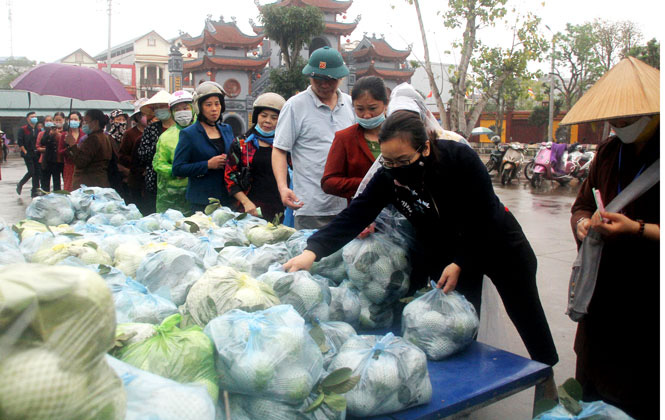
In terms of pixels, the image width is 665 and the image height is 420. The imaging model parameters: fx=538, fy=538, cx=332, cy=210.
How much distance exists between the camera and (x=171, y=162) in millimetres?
4258

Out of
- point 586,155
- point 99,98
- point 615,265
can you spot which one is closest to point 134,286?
point 615,265

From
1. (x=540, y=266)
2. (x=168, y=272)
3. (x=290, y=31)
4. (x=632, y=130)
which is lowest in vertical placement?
(x=540, y=266)

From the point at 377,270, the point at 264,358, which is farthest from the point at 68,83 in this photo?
the point at 264,358

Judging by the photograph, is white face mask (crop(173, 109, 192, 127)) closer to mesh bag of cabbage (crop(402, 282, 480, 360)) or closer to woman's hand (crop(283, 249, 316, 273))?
woman's hand (crop(283, 249, 316, 273))

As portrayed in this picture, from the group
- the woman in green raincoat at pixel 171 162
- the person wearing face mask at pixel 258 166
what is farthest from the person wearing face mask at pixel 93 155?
the person wearing face mask at pixel 258 166

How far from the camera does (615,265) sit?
200 centimetres

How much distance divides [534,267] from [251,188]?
7.06ft

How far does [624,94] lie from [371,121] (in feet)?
4.09

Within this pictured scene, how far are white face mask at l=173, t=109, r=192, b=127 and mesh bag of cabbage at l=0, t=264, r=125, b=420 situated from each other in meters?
3.50

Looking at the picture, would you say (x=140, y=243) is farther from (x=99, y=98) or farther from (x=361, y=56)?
(x=361, y=56)

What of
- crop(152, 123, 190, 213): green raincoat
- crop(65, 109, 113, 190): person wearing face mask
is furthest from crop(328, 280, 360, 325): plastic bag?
crop(65, 109, 113, 190): person wearing face mask

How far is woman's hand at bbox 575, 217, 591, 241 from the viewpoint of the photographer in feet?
6.67

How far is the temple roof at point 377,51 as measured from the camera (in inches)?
1391

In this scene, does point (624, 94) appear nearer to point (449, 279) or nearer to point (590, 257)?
point (590, 257)
